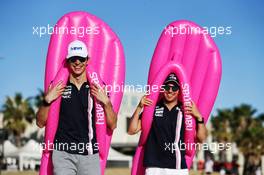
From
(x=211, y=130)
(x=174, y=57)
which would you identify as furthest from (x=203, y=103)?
(x=211, y=130)

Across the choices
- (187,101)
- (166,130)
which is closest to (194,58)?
(187,101)

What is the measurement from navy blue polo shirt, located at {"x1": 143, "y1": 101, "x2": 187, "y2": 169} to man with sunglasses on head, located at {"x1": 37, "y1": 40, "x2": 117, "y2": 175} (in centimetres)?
50

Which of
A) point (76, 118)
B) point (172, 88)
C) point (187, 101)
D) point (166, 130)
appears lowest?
point (166, 130)

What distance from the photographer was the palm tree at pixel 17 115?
53.0 m

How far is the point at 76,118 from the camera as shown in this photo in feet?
20.5

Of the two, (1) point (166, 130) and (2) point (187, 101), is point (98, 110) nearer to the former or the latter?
(1) point (166, 130)

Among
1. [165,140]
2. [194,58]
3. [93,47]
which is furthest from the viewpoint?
[194,58]

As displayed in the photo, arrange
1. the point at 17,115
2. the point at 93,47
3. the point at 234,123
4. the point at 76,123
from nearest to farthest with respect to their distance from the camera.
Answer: the point at 76,123 → the point at 93,47 → the point at 17,115 → the point at 234,123

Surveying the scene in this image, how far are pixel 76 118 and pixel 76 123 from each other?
5cm

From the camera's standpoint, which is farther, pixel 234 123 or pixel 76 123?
pixel 234 123

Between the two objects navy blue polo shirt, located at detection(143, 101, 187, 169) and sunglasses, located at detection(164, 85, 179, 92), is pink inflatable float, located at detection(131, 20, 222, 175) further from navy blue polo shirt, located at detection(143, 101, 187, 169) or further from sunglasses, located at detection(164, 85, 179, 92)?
navy blue polo shirt, located at detection(143, 101, 187, 169)

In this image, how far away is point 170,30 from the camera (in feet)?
25.0

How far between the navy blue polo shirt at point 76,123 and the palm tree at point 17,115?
47.3 meters

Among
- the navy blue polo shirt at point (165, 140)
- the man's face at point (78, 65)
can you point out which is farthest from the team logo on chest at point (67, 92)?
the navy blue polo shirt at point (165, 140)
